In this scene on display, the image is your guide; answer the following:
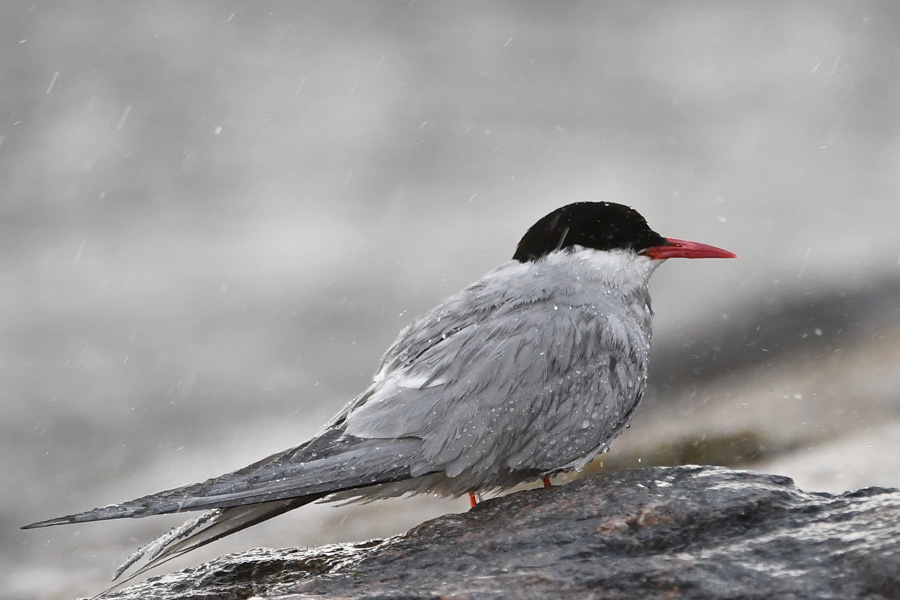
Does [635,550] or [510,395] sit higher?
[510,395]

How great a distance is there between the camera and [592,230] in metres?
4.47

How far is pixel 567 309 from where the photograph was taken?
4.12 metres

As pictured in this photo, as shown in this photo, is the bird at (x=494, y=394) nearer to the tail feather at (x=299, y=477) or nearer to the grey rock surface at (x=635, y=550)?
the tail feather at (x=299, y=477)

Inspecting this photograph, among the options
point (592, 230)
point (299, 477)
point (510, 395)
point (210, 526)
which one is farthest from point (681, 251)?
point (210, 526)

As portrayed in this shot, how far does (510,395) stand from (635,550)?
2.98 ft

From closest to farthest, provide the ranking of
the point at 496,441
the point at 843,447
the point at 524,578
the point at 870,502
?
the point at 524,578 < the point at 870,502 < the point at 496,441 < the point at 843,447

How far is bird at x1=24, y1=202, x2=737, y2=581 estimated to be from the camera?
3445 millimetres

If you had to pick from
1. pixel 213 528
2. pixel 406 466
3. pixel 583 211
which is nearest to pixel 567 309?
pixel 583 211

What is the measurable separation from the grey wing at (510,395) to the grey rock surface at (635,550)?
0.72 ft

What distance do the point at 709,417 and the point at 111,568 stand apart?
5036mm

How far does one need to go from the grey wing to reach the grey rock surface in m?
0.22

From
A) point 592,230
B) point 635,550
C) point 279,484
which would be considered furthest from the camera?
point 592,230

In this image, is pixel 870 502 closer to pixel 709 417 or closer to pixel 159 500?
pixel 159 500

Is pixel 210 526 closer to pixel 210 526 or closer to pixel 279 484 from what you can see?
pixel 210 526
